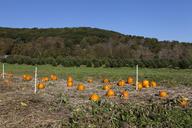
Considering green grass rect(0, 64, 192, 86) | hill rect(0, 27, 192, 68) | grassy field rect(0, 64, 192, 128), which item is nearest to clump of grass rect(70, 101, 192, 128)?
grassy field rect(0, 64, 192, 128)

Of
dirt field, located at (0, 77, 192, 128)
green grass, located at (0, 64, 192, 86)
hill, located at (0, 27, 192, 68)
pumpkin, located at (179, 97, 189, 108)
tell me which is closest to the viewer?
dirt field, located at (0, 77, 192, 128)

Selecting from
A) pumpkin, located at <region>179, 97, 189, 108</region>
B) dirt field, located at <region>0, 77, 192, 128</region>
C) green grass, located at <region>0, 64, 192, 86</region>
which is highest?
pumpkin, located at <region>179, 97, 189, 108</region>

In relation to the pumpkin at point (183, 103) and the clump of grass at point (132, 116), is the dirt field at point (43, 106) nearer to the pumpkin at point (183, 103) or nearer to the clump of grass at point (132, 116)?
the clump of grass at point (132, 116)

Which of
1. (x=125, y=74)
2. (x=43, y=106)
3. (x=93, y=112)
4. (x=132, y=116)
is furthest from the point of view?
(x=125, y=74)

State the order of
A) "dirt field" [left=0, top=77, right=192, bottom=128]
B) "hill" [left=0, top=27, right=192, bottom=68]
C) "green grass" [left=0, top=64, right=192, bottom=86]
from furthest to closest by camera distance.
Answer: "hill" [left=0, top=27, right=192, bottom=68]
"green grass" [left=0, top=64, right=192, bottom=86]
"dirt field" [left=0, top=77, right=192, bottom=128]

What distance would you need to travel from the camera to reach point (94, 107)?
793 centimetres

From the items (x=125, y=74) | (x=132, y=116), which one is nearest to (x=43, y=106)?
(x=132, y=116)

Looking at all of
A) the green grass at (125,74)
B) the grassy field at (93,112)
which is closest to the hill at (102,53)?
the green grass at (125,74)

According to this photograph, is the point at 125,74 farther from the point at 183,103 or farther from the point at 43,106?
the point at 183,103

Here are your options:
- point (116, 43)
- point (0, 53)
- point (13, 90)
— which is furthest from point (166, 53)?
point (13, 90)

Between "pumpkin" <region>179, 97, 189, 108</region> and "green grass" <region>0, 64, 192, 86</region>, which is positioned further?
"green grass" <region>0, 64, 192, 86</region>

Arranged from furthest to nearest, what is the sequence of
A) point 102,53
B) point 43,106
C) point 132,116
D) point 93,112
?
point 102,53 → point 43,106 → point 93,112 → point 132,116

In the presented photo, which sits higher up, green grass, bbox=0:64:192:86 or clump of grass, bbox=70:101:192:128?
clump of grass, bbox=70:101:192:128

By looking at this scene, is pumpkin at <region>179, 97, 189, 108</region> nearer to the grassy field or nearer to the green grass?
the grassy field
